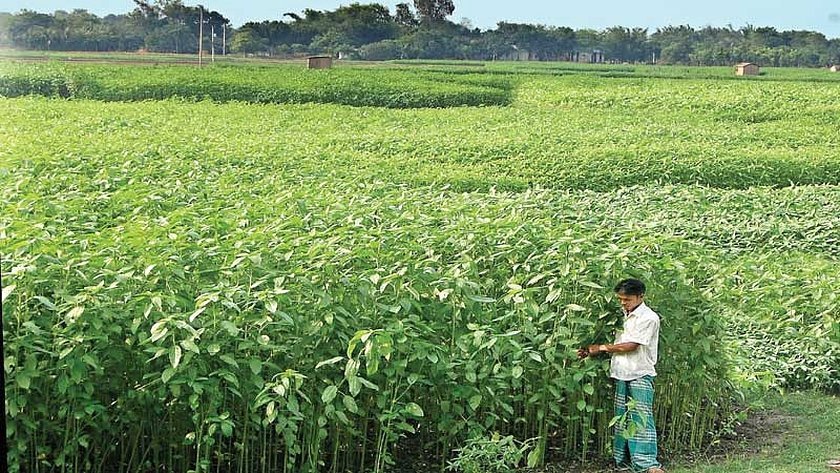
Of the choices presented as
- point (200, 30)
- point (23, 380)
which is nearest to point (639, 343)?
point (23, 380)

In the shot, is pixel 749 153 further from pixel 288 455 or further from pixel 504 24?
pixel 504 24

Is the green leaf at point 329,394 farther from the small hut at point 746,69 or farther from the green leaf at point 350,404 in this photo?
the small hut at point 746,69

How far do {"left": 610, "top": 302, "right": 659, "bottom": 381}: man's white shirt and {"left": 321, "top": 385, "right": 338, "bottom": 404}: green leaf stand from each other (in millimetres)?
1190

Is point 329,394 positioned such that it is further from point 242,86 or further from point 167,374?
point 242,86

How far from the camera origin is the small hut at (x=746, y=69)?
3112cm

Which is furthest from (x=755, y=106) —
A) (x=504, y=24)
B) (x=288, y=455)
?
(x=288, y=455)

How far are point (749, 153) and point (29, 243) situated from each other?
37.0 feet

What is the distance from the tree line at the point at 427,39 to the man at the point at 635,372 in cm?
1188

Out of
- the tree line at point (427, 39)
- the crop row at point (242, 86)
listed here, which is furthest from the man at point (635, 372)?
the crop row at point (242, 86)

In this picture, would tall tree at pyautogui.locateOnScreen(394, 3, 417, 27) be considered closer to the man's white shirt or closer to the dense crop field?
the dense crop field

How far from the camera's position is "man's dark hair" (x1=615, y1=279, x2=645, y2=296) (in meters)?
4.05

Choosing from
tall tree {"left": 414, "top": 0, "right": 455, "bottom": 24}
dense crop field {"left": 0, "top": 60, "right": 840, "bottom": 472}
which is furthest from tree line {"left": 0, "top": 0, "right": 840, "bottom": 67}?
dense crop field {"left": 0, "top": 60, "right": 840, "bottom": 472}

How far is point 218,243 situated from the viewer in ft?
13.2

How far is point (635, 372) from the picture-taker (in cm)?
414
